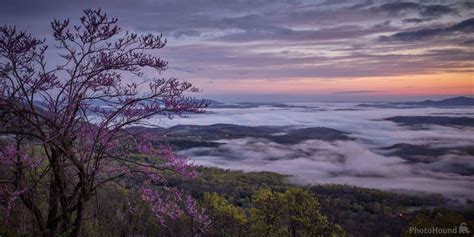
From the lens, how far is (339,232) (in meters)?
29.3

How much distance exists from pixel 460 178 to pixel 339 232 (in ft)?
531

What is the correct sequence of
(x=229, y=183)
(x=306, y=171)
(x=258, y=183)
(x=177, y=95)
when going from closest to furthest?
1. (x=177, y=95)
2. (x=229, y=183)
3. (x=258, y=183)
4. (x=306, y=171)

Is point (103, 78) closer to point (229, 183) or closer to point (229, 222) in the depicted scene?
point (229, 222)

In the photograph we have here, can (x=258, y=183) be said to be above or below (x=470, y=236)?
below

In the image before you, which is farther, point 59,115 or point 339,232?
point 339,232

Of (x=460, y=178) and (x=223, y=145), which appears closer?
(x=460, y=178)

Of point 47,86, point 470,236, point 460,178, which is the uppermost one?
point 47,86

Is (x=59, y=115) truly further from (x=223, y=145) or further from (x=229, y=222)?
(x=223, y=145)

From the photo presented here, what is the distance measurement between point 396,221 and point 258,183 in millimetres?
37159

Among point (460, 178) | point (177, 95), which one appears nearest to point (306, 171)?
point (460, 178)

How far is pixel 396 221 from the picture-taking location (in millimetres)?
64500

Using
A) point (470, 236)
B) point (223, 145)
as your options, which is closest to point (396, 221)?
point (470, 236)

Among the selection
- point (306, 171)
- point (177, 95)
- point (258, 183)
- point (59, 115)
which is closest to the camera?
point (59, 115)

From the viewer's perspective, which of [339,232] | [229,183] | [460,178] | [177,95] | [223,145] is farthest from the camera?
[223,145]
